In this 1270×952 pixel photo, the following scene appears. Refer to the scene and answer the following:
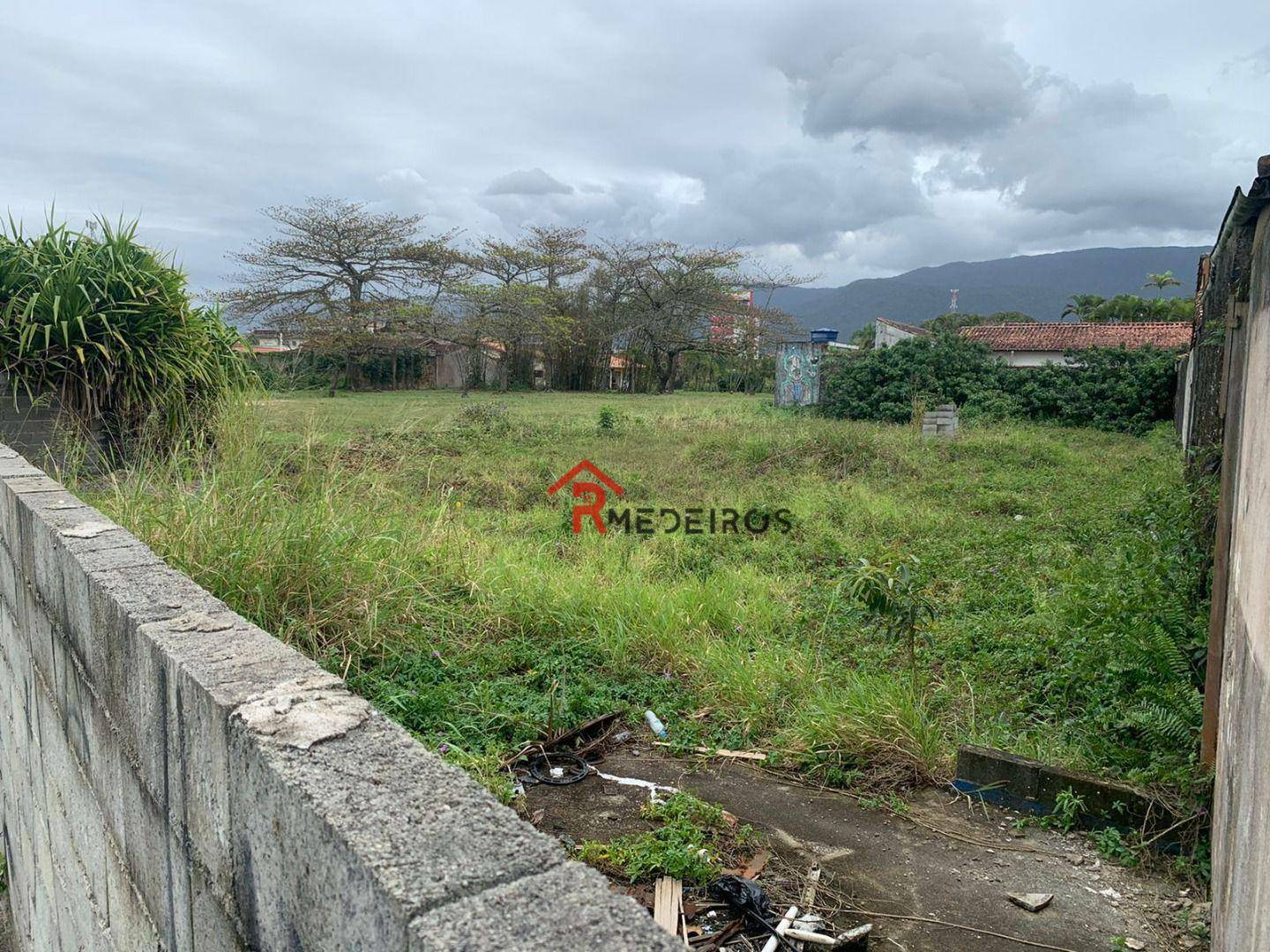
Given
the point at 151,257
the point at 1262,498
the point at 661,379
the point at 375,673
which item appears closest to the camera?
the point at 1262,498

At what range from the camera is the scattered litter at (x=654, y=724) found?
344 centimetres

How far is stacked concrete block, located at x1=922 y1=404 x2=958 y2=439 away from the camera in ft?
46.4

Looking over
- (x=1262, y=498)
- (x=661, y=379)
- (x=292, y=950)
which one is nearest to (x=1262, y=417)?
(x=1262, y=498)

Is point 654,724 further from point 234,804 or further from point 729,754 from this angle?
point 234,804

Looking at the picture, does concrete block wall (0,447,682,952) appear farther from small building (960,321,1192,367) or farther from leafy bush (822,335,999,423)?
small building (960,321,1192,367)

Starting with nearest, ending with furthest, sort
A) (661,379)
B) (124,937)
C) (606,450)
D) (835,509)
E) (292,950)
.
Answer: (292,950) → (124,937) → (835,509) → (606,450) → (661,379)

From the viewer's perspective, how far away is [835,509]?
7961 millimetres

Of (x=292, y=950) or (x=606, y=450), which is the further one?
(x=606, y=450)

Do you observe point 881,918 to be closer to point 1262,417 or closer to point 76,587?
point 1262,417

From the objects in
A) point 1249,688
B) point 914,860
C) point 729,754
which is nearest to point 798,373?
point 729,754

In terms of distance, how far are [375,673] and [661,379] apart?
2936 cm

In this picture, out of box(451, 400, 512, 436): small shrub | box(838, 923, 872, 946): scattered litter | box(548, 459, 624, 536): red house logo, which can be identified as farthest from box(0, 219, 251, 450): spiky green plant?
box(451, 400, 512, 436): small shrub

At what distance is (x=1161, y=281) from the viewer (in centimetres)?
4394

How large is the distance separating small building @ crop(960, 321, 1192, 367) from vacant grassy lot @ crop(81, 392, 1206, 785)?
70.4 ft
